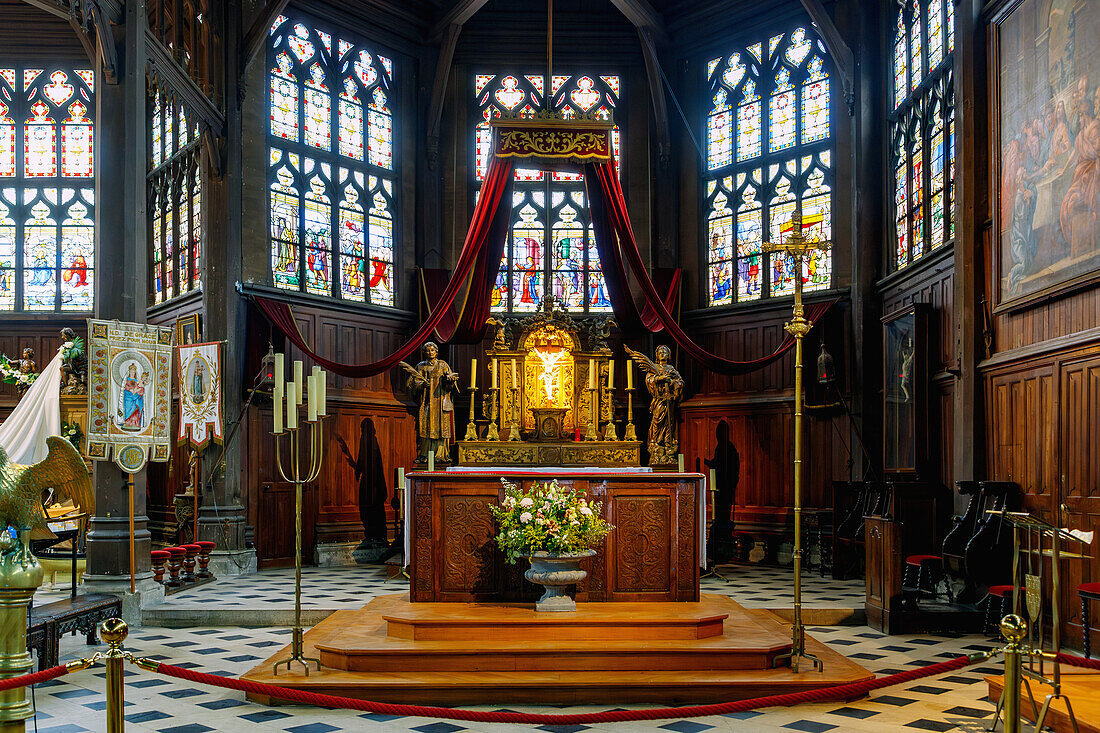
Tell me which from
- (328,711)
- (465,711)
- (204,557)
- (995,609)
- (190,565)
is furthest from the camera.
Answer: (204,557)

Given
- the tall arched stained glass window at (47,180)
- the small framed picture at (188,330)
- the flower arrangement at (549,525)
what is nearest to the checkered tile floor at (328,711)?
the flower arrangement at (549,525)

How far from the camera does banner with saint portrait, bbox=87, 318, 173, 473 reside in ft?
32.0

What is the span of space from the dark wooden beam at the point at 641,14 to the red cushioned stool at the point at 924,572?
9.97m

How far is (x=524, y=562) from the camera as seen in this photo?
29.6ft

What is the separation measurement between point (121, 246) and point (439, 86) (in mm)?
7940

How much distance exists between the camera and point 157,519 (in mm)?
15914

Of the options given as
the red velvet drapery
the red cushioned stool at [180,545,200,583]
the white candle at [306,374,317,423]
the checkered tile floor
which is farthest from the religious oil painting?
the red cushioned stool at [180,545,200,583]

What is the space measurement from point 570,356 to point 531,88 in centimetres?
656

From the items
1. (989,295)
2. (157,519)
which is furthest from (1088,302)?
(157,519)

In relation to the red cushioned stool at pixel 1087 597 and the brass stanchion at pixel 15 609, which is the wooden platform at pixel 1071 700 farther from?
the brass stanchion at pixel 15 609

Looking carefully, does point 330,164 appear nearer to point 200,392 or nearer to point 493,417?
point 200,392

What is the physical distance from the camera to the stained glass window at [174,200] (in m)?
15.4

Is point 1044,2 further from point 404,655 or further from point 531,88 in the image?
point 531,88

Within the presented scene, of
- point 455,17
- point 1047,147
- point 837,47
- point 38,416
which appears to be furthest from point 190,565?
point 837,47
